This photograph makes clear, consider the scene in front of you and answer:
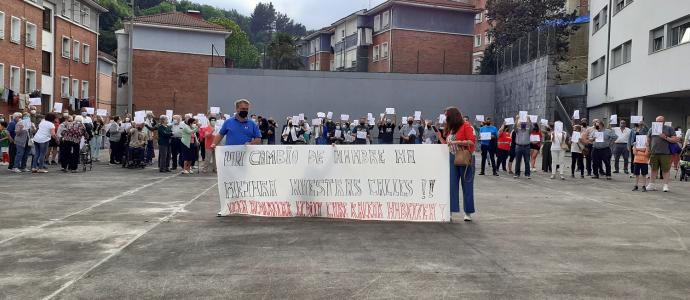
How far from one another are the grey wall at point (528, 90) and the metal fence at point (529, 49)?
1.30ft

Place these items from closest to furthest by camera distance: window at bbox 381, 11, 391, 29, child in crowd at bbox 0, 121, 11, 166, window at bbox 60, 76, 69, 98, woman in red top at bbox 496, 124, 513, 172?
child in crowd at bbox 0, 121, 11, 166 < woman in red top at bbox 496, 124, 513, 172 < window at bbox 60, 76, 69, 98 < window at bbox 381, 11, 391, 29

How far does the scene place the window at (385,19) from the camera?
6181 cm

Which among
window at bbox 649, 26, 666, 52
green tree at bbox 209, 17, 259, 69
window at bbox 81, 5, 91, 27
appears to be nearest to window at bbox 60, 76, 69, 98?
window at bbox 81, 5, 91, 27

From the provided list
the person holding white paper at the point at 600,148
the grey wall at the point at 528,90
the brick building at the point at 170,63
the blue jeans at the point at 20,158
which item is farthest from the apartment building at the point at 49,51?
the person holding white paper at the point at 600,148

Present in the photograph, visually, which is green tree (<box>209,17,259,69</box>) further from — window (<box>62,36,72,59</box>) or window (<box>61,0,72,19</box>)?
window (<box>62,36,72,59</box>)

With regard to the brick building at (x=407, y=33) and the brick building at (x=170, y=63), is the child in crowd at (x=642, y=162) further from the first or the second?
the brick building at (x=170, y=63)

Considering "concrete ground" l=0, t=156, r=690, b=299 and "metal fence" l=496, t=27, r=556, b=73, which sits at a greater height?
"metal fence" l=496, t=27, r=556, b=73

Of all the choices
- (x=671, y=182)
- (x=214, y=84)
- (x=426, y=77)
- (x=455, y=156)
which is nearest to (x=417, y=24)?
(x=426, y=77)

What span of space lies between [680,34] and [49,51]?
42.8 m

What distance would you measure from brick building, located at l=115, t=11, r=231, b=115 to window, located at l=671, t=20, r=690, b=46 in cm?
3681

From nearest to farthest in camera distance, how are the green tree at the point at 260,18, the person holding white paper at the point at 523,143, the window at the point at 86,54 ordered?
1. the person holding white paper at the point at 523,143
2. the window at the point at 86,54
3. the green tree at the point at 260,18

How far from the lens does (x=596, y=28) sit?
Answer: 43156 millimetres

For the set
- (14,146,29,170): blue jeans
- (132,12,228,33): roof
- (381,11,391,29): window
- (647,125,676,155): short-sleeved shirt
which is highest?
(381,11,391,29): window

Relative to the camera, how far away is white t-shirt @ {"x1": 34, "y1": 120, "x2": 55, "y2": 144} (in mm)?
18891
